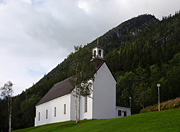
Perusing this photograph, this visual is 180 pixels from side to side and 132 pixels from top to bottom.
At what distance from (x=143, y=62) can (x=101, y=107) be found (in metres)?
75.3

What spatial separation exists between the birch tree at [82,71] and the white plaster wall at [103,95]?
8.70ft

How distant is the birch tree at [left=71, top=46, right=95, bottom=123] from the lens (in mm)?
A: 35916

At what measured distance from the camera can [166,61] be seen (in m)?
107

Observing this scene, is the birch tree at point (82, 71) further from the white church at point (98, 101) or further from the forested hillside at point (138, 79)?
the white church at point (98, 101)

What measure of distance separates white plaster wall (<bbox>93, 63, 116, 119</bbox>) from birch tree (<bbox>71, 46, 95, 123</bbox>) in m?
2.65

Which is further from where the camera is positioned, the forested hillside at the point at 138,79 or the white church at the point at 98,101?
the forested hillside at the point at 138,79

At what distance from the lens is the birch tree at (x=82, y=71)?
3592cm

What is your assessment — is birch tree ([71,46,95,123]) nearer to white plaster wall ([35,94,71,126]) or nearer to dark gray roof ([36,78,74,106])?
dark gray roof ([36,78,74,106])

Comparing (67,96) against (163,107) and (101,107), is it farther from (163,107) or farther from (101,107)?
(163,107)

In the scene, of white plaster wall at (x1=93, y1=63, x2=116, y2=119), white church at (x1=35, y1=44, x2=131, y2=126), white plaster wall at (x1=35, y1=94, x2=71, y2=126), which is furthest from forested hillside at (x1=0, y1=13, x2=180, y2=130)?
white plaster wall at (x1=35, y1=94, x2=71, y2=126)

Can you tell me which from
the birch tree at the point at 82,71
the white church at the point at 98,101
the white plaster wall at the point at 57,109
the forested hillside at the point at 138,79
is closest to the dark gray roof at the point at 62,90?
the white church at the point at 98,101

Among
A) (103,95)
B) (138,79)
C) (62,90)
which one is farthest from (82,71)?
(138,79)

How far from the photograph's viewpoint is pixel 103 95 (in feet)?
131

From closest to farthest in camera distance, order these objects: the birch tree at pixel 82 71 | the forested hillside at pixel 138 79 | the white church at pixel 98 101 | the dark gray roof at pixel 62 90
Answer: the birch tree at pixel 82 71 → the white church at pixel 98 101 → the dark gray roof at pixel 62 90 → the forested hillside at pixel 138 79
